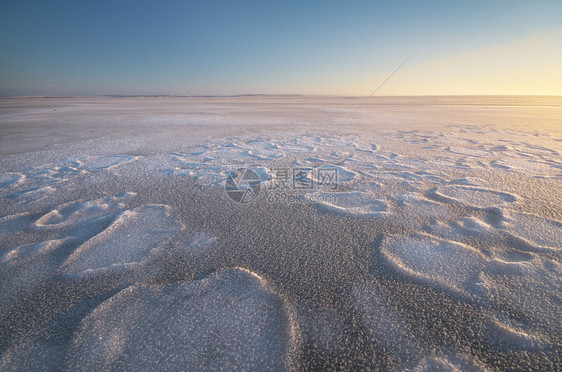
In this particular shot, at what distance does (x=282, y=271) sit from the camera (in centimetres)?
124

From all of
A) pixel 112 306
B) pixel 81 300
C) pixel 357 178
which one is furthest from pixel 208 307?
pixel 357 178

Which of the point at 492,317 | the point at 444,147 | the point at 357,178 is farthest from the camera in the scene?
the point at 444,147

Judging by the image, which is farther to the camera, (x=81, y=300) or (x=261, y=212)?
(x=261, y=212)

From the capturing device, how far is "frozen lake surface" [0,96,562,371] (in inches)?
33.8

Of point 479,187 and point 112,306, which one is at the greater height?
point 479,187

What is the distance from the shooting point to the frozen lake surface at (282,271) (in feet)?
2.82

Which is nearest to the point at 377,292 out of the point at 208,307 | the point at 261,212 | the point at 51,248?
the point at 208,307

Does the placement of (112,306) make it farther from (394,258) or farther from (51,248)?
(394,258)

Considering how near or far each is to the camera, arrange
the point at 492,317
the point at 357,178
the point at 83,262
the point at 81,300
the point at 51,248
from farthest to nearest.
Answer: the point at 357,178, the point at 51,248, the point at 83,262, the point at 81,300, the point at 492,317

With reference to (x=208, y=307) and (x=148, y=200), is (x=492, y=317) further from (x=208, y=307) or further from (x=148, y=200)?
(x=148, y=200)

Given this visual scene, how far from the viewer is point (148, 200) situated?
2.06 meters

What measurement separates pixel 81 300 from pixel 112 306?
16cm

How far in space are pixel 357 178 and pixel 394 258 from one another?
1.32 metres

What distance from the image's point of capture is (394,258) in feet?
4.36
